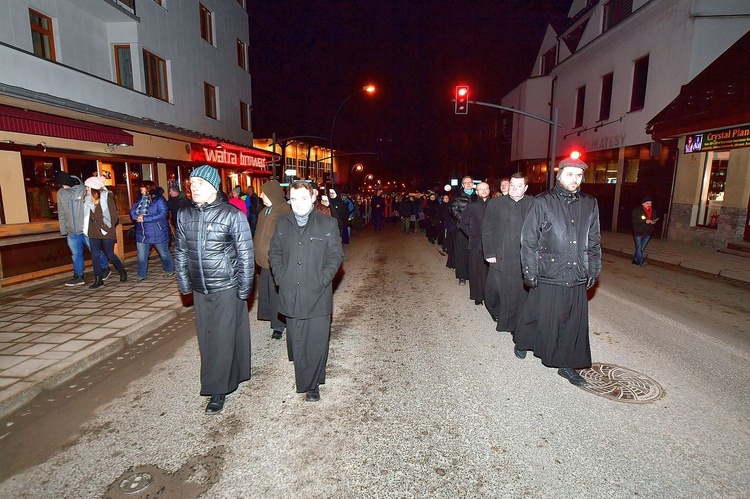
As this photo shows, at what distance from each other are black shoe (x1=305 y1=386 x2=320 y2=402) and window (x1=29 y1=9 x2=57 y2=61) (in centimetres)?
1121

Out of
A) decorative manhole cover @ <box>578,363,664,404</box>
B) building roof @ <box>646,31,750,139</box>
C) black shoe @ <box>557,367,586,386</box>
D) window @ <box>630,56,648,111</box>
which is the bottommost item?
decorative manhole cover @ <box>578,363,664,404</box>

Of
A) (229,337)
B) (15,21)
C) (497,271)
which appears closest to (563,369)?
(497,271)

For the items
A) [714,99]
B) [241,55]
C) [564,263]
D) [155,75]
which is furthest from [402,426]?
[241,55]

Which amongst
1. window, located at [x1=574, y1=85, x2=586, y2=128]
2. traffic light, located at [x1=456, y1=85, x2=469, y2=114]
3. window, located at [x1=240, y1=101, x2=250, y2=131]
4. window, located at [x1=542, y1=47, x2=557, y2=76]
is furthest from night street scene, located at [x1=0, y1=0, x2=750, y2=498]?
window, located at [x1=542, y1=47, x2=557, y2=76]

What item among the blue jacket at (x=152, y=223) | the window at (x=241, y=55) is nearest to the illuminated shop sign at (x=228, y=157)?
the window at (x=241, y=55)

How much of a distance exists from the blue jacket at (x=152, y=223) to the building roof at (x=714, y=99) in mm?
15405

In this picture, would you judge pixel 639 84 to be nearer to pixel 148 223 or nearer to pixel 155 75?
pixel 155 75

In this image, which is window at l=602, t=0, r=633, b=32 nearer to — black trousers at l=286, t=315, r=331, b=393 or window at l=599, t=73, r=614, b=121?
window at l=599, t=73, r=614, b=121

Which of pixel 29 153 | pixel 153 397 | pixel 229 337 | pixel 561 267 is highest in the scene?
pixel 29 153

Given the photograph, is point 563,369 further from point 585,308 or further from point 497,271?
point 497,271

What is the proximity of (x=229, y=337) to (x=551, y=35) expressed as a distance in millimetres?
34449

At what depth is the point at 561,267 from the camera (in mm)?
4035

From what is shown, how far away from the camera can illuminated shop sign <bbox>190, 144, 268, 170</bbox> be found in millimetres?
15430

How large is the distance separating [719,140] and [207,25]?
20863 millimetres
